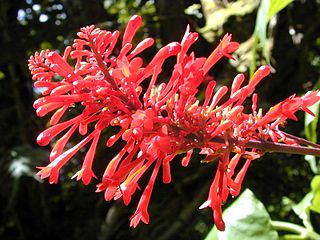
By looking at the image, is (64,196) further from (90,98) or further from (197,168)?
(90,98)

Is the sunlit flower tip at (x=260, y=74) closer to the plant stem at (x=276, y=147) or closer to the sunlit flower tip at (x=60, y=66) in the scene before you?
the plant stem at (x=276, y=147)

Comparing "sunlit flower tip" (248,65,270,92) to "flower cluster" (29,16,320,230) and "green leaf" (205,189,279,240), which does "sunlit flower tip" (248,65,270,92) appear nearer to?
"flower cluster" (29,16,320,230)

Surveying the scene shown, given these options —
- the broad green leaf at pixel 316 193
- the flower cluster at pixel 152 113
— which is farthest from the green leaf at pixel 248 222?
the flower cluster at pixel 152 113

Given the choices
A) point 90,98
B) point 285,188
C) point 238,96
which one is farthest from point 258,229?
point 285,188

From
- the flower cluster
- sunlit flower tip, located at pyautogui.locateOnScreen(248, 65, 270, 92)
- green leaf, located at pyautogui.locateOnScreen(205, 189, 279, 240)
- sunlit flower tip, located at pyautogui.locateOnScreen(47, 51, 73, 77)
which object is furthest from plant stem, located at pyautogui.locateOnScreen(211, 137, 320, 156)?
green leaf, located at pyautogui.locateOnScreen(205, 189, 279, 240)

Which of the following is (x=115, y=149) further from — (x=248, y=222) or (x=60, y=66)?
(x=60, y=66)
